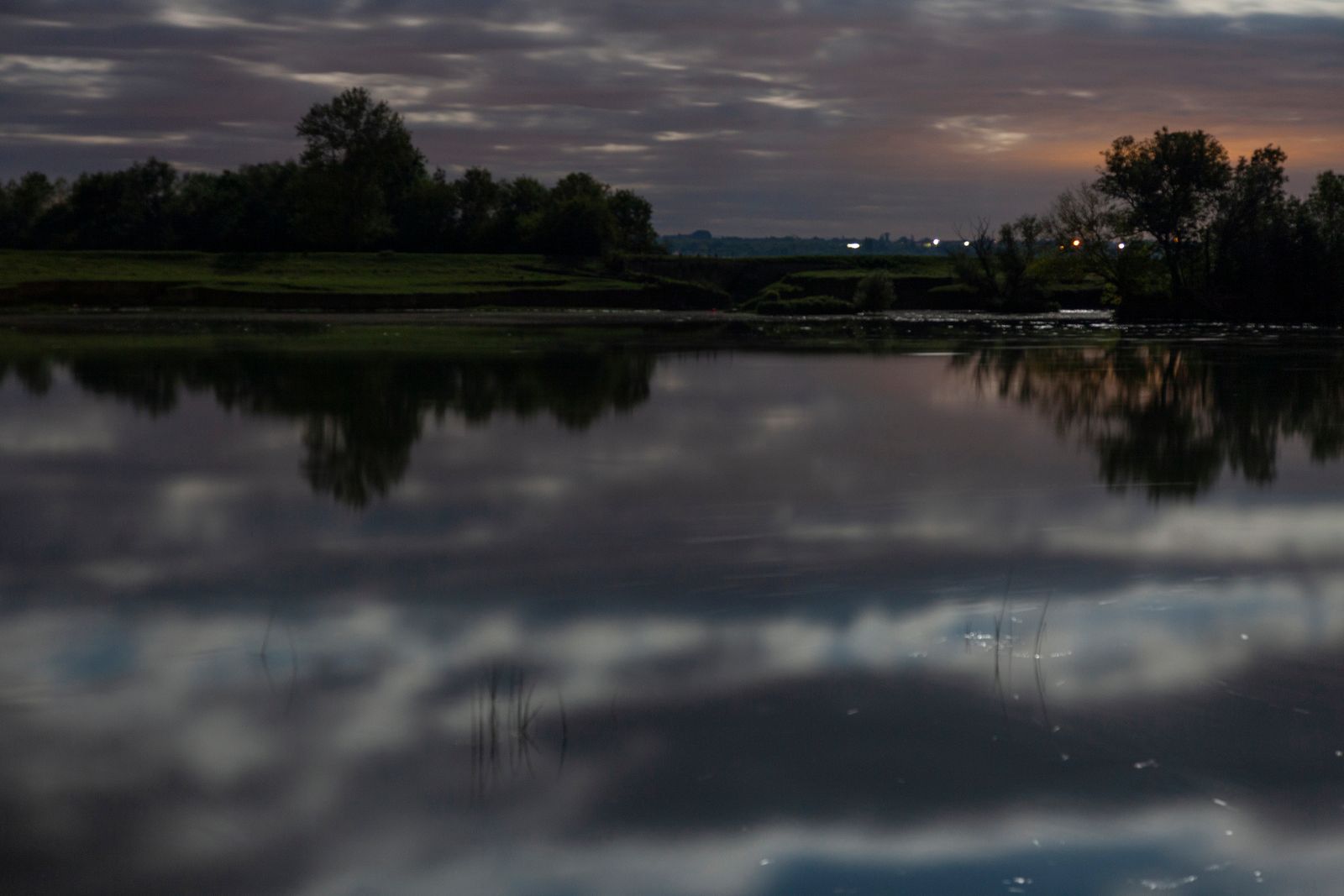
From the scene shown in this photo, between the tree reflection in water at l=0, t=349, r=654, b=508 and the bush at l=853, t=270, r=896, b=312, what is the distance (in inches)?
1666

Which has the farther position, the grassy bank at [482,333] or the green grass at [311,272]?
the green grass at [311,272]

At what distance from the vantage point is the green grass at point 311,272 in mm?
69750

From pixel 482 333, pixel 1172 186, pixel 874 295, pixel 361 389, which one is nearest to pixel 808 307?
pixel 874 295

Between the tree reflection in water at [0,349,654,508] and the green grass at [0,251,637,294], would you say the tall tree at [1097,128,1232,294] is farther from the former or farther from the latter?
the tree reflection in water at [0,349,654,508]

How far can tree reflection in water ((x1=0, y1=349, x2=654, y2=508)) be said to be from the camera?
1627 cm

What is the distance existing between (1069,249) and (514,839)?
68.3 metres

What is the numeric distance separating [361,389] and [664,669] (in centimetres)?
1637

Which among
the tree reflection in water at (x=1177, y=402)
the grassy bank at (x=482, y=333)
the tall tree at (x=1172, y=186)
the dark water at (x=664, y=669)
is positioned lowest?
the grassy bank at (x=482, y=333)

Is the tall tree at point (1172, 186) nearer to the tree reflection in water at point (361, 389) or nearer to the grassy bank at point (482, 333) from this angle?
the grassy bank at point (482, 333)

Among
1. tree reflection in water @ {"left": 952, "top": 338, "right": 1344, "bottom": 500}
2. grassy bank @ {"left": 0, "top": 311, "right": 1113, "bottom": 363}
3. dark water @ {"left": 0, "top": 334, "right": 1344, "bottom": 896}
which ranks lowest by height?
grassy bank @ {"left": 0, "top": 311, "right": 1113, "bottom": 363}

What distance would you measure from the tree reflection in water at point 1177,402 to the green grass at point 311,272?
132 feet

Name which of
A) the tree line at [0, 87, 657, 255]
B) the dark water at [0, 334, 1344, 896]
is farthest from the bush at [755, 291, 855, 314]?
the dark water at [0, 334, 1344, 896]

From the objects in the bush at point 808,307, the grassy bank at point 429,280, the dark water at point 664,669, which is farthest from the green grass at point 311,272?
the dark water at point 664,669

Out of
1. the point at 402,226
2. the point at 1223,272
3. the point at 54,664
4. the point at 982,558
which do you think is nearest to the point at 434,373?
the point at 982,558
